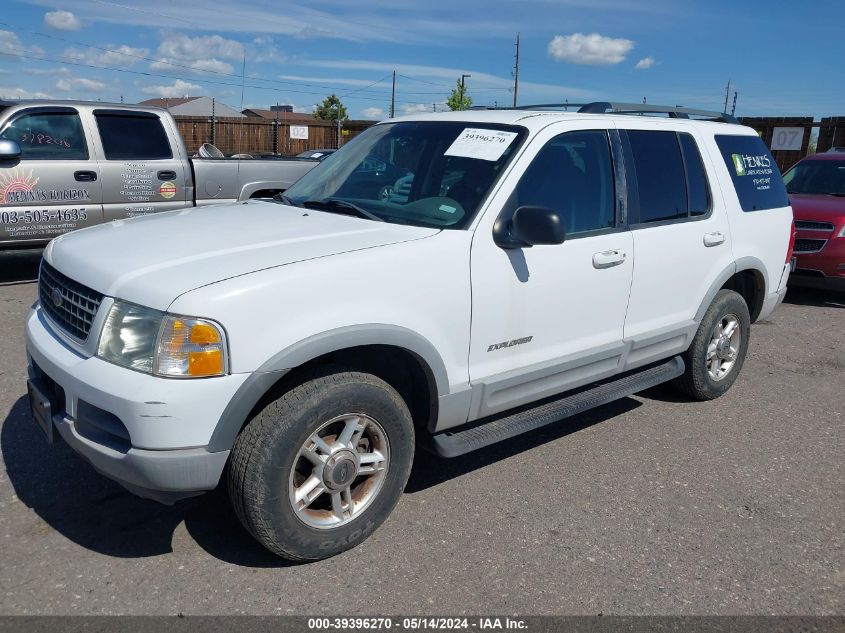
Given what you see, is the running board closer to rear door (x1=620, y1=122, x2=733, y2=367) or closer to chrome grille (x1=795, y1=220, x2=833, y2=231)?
rear door (x1=620, y1=122, x2=733, y2=367)

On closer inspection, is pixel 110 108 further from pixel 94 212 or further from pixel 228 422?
pixel 228 422

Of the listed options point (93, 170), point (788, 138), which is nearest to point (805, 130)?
point (788, 138)

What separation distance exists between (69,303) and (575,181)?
2.54 meters

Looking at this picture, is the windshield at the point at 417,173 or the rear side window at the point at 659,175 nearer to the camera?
the windshield at the point at 417,173

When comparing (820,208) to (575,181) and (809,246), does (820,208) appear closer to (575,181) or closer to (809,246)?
(809,246)

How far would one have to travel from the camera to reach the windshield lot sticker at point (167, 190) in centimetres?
846

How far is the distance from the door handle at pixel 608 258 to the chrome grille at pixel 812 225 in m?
5.84

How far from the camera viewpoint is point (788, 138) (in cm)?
1864

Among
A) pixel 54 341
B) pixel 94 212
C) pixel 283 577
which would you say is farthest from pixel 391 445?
pixel 94 212

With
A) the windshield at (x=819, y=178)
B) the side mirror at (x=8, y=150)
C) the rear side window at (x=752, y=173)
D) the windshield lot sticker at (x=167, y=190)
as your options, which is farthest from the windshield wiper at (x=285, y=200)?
the windshield at (x=819, y=178)

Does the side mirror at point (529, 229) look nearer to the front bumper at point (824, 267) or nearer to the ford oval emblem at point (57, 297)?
the ford oval emblem at point (57, 297)

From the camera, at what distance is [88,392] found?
2770mm

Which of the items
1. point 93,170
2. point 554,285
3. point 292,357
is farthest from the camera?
point 93,170

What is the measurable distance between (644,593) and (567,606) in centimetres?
35
